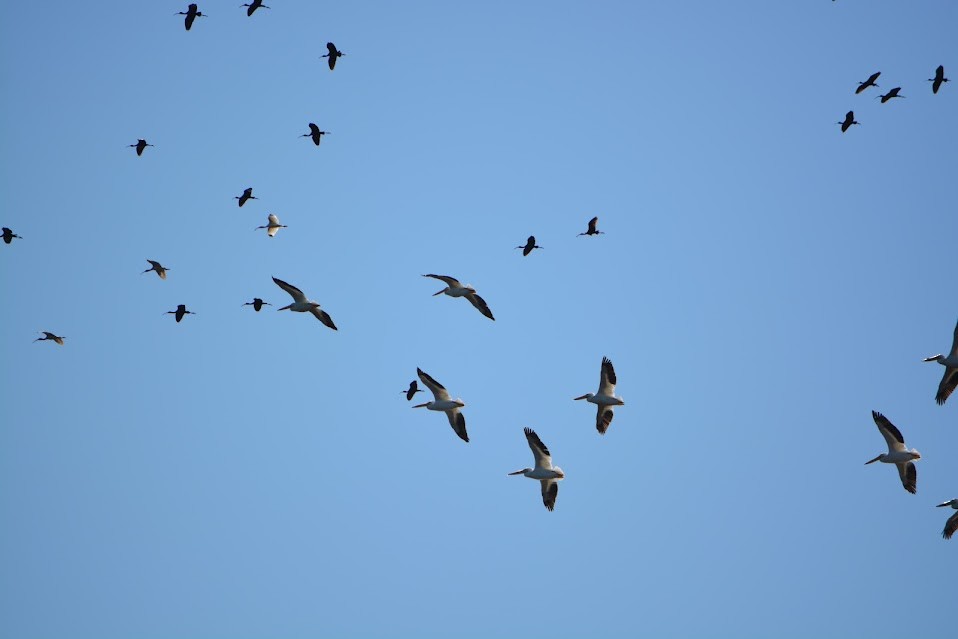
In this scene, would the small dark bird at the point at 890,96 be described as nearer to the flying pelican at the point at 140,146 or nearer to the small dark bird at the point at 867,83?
the small dark bird at the point at 867,83

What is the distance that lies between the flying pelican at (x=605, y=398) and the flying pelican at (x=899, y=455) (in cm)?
890

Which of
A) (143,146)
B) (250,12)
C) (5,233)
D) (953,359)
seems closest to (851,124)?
(953,359)

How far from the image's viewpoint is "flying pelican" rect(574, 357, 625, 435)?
50531 mm

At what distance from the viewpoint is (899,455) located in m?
48.5

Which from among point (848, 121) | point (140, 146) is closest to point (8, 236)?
point (140, 146)

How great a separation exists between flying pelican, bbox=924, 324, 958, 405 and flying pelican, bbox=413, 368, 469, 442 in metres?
Result: 15.9

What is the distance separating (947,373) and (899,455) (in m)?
3.22

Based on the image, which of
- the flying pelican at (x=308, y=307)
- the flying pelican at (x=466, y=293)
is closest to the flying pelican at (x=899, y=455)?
the flying pelican at (x=466, y=293)

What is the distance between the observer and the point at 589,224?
51281 millimetres

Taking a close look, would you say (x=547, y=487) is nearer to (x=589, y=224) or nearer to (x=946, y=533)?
(x=589, y=224)

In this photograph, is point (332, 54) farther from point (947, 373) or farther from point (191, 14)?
point (947, 373)

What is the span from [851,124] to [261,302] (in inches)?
851

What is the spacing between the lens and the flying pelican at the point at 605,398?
5053 centimetres

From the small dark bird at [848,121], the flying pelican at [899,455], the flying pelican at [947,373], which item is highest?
the small dark bird at [848,121]
